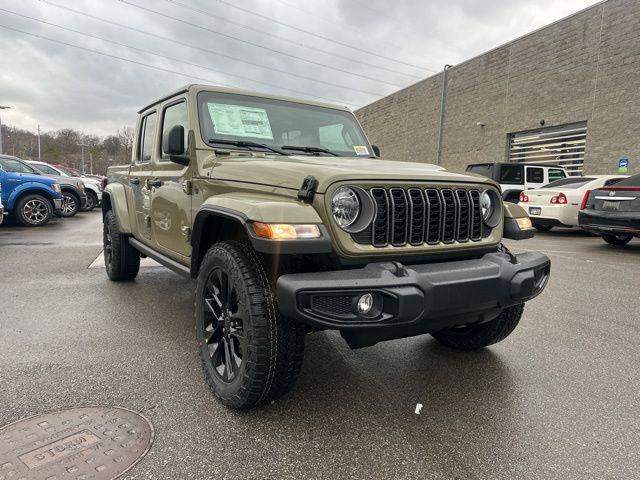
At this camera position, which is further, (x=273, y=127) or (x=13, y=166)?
(x=13, y=166)

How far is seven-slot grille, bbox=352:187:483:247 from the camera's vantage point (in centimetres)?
231

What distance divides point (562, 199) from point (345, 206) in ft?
31.5

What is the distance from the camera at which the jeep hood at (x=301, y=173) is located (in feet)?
7.47

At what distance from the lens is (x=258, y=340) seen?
7.11 ft

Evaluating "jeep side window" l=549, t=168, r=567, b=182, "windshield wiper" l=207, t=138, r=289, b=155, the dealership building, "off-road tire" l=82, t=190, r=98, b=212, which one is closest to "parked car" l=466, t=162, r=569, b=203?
"jeep side window" l=549, t=168, r=567, b=182

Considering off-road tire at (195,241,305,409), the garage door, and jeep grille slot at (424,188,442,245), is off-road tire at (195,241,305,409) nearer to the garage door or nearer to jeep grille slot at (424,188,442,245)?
jeep grille slot at (424,188,442,245)

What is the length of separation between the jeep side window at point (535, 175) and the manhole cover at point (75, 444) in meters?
13.3

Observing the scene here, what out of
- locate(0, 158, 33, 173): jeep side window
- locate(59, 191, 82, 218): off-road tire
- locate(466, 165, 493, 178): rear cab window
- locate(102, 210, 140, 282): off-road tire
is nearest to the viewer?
locate(102, 210, 140, 282): off-road tire

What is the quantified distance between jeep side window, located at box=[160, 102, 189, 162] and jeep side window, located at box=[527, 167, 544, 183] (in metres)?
11.9

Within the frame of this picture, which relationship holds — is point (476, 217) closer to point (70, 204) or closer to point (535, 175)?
point (535, 175)

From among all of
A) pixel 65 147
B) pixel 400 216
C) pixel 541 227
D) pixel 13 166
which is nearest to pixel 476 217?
pixel 400 216

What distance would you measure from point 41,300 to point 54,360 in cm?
182

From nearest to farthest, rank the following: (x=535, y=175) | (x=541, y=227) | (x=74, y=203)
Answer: (x=541, y=227)
(x=535, y=175)
(x=74, y=203)

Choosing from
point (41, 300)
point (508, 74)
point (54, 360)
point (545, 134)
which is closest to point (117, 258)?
point (41, 300)
